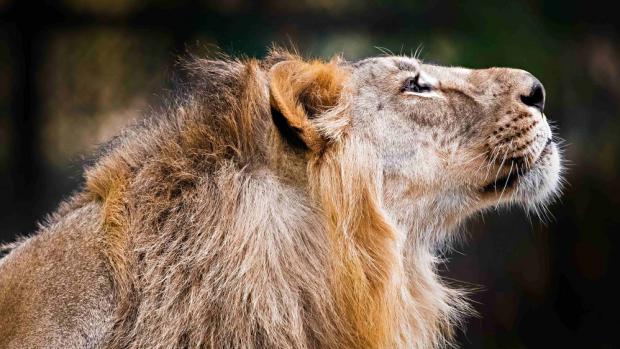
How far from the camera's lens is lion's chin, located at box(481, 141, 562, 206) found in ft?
9.82

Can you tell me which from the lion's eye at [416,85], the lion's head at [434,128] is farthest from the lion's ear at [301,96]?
the lion's eye at [416,85]

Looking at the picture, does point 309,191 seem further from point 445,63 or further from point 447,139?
point 445,63

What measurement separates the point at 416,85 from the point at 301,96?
425 millimetres

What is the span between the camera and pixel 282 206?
266cm

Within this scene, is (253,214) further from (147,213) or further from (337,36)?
(337,36)

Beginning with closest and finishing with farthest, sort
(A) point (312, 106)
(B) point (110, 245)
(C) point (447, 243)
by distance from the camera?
(B) point (110, 245), (A) point (312, 106), (C) point (447, 243)

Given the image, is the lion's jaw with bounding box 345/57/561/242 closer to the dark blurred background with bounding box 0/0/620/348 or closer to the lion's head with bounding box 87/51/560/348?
the lion's head with bounding box 87/51/560/348

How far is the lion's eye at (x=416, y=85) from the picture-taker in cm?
297

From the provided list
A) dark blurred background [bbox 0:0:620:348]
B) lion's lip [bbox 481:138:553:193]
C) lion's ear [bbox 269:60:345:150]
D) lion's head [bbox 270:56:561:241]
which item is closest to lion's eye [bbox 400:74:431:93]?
lion's head [bbox 270:56:561:241]

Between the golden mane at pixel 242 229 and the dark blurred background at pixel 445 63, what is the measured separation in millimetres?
2761

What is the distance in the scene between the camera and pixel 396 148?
285 cm

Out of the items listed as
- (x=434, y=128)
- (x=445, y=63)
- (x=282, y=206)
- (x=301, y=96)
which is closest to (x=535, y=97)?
(x=434, y=128)

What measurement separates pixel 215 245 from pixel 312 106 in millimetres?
534

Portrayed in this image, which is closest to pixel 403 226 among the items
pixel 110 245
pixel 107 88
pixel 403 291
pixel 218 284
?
pixel 403 291
